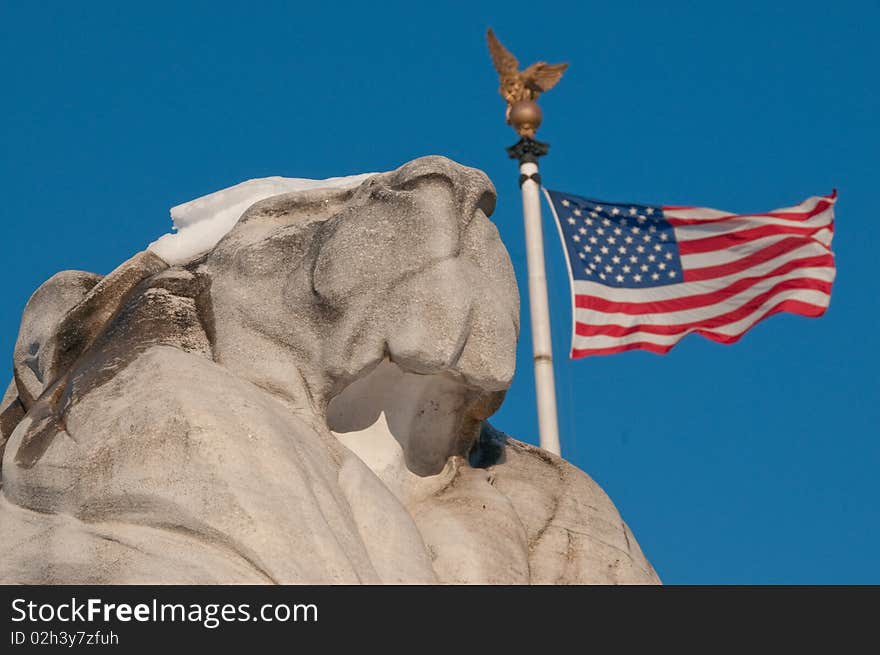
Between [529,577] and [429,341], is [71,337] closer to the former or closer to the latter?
A: [429,341]

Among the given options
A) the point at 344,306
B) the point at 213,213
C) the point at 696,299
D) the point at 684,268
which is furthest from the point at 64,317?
the point at 684,268

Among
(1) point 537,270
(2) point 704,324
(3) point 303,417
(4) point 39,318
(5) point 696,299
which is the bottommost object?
(3) point 303,417

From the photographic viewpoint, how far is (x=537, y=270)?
1598cm

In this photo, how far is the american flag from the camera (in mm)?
16031

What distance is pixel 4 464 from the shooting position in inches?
330

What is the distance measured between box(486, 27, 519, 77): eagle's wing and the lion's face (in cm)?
816

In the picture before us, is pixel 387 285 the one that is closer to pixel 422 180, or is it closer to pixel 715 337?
pixel 422 180

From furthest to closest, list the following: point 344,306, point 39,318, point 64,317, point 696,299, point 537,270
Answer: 1. point 696,299
2. point 537,270
3. point 39,318
4. point 64,317
5. point 344,306

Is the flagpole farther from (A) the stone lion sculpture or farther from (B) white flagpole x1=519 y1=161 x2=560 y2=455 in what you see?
(A) the stone lion sculpture

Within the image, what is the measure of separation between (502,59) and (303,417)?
29.3 ft

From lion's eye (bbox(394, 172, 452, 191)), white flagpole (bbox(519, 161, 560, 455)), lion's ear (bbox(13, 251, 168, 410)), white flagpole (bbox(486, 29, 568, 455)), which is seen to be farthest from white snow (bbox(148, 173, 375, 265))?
white flagpole (bbox(486, 29, 568, 455))

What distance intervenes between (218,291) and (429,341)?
966 millimetres
